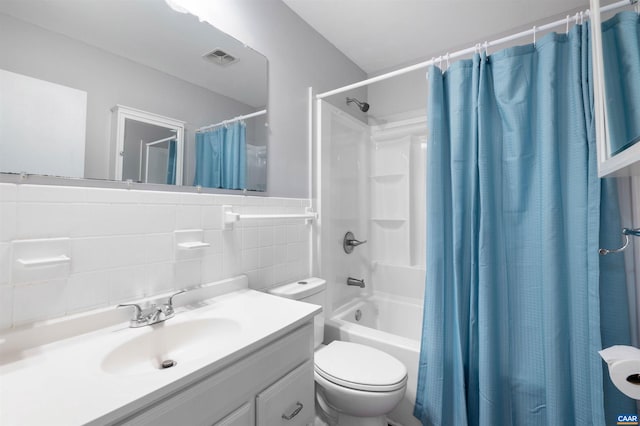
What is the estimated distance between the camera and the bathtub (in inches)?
59.4

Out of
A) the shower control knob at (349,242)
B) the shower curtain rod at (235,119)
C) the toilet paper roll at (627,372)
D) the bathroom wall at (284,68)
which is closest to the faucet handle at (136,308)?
the shower curtain rod at (235,119)

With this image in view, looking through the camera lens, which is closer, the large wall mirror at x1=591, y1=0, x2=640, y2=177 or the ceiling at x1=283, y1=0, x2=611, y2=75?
the large wall mirror at x1=591, y1=0, x2=640, y2=177

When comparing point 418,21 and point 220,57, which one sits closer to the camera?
point 220,57

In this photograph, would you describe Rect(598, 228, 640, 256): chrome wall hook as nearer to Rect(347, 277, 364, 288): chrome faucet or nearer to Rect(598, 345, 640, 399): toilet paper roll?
Rect(598, 345, 640, 399): toilet paper roll

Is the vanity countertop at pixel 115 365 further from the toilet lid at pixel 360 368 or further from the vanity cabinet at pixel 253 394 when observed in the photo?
the toilet lid at pixel 360 368

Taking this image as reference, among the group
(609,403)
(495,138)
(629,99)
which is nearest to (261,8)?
(495,138)

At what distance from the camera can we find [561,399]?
3.76 ft

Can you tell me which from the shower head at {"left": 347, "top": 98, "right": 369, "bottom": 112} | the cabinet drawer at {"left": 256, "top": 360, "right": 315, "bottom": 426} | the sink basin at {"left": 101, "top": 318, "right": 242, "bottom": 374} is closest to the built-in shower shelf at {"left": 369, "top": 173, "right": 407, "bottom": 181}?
the shower head at {"left": 347, "top": 98, "right": 369, "bottom": 112}

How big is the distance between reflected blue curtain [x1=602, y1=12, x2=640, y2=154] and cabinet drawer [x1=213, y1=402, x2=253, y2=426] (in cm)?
142

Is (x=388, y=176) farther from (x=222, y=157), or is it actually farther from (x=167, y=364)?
(x=167, y=364)

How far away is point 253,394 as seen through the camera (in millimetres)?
837

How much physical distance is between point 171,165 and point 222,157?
0.24m

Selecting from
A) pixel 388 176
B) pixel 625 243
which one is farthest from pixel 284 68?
pixel 625 243

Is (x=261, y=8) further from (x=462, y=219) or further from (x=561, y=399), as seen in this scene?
(x=561, y=399)
